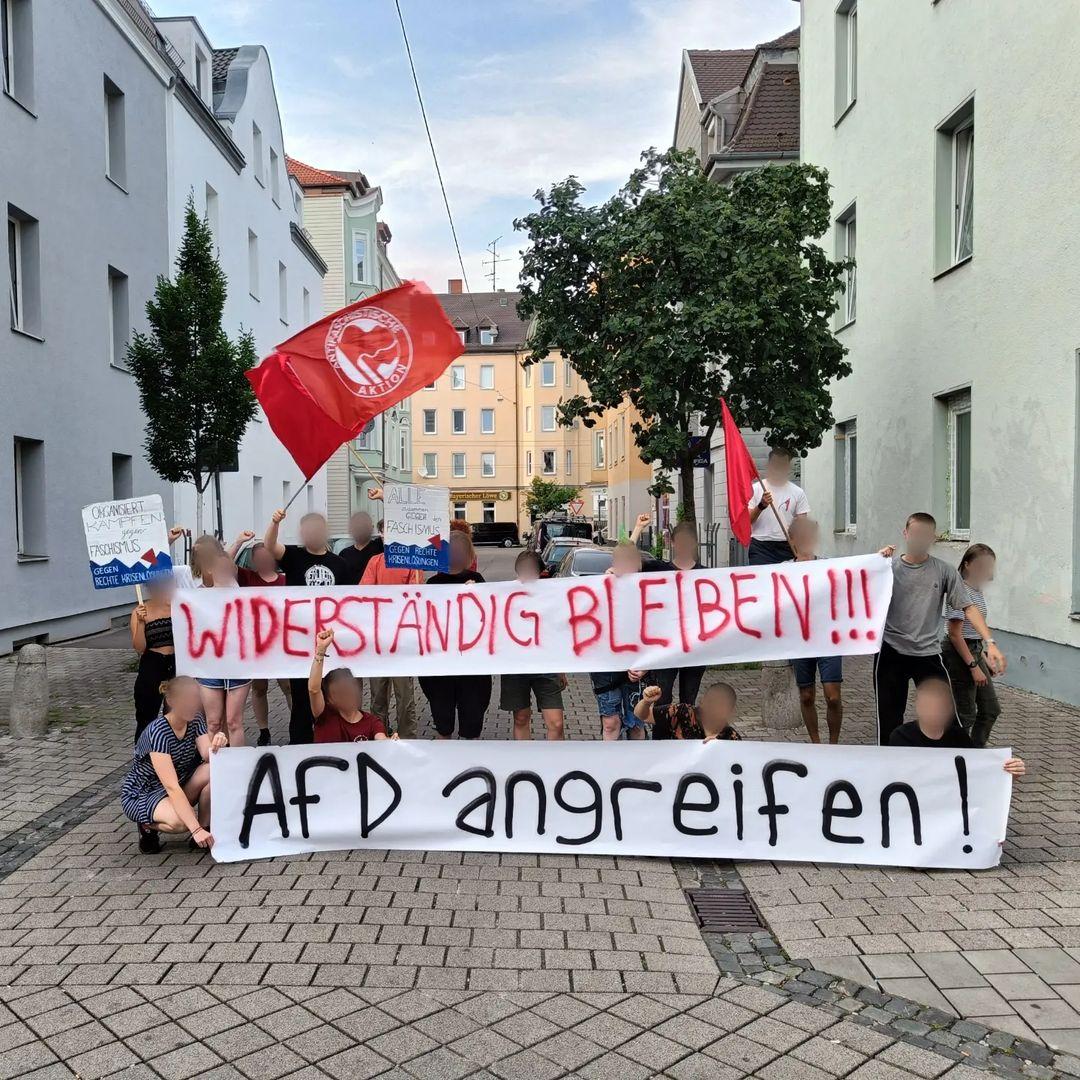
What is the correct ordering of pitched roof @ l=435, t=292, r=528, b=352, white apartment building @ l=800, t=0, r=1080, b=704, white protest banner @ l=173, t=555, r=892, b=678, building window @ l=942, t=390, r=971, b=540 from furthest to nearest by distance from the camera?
pitched roof @ l=435, t=292, r=528, b=352, building window @ l=942, t=390, r=971, b=540, white apartment building @ l=800, t=0, r=1080, b=704, white protest banner @ l=173, t=555, r=892, b=678

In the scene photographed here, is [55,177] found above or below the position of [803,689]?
above

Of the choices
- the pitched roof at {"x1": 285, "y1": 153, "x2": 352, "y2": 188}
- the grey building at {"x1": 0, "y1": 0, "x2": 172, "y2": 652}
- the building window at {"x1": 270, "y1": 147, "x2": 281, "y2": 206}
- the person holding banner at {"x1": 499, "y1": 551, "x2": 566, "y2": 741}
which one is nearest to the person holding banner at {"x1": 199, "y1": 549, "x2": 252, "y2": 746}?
the person holding banner at {"x1": 499, "y1": 551, "x2": 566, "y2": 741}

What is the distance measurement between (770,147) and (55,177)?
1413cm

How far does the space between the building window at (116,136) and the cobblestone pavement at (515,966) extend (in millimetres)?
15262

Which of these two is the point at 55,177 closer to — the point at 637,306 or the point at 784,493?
the point at 637,306

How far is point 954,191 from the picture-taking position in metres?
12.4

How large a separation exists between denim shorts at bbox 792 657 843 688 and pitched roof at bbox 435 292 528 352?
67835 millimetres

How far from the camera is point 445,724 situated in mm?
6879

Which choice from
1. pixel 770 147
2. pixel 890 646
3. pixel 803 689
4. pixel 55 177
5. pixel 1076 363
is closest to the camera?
pixel 890 646

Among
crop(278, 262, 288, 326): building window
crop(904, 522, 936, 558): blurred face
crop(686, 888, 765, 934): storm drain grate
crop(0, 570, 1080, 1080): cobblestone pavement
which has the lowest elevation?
crop(686, 888, 765, 934): storm drain grate

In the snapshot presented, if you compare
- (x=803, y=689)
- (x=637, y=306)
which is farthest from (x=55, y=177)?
(x=803, y=689)

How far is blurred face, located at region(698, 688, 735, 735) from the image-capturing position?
5531 millimetres

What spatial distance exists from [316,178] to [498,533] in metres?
24.0

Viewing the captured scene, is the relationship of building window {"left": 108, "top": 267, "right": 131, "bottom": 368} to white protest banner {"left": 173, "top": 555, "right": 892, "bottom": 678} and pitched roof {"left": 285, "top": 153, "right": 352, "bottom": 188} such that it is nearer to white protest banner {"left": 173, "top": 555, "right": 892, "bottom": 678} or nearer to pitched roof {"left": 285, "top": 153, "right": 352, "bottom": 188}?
white protest banner {"left": 173, "top": 555, "right": 892, "bottom": 678}
